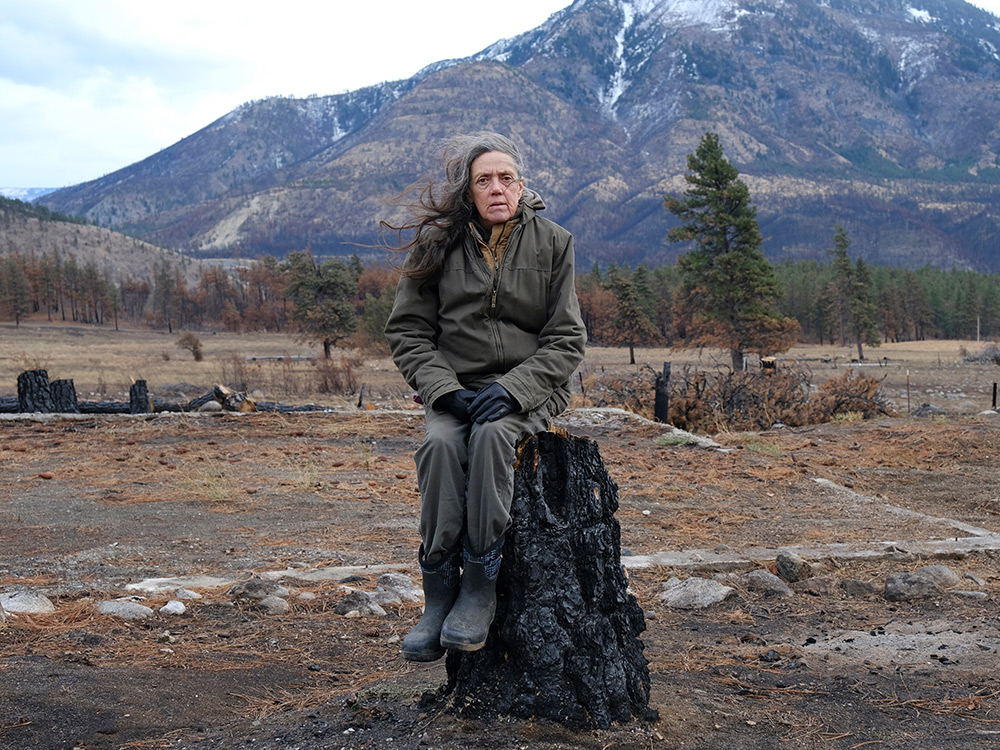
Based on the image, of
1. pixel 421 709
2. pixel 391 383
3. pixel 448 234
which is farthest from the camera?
pixel 391 383

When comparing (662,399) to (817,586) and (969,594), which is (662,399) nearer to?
(817,586)

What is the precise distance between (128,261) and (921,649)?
134431 mm

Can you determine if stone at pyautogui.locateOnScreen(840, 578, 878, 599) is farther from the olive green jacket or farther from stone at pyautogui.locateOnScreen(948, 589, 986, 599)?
the olive green jacket

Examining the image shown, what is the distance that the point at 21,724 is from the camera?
10.1ft

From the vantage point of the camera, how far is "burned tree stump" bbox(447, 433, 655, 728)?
3088 millimetres

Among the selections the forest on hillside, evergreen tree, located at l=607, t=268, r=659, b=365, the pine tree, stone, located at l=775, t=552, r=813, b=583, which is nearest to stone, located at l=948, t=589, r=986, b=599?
stone, located at l=775, t=552, r=813, b=583

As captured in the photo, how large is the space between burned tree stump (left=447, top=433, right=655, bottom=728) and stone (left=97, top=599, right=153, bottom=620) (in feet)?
6.91

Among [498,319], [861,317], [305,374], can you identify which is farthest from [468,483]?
[861,317]

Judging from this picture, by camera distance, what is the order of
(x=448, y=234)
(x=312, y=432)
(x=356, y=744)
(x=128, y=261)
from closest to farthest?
(x=356, y=744) → (x=448, y=234) → (x=312, y=432) → (x=128, y=261)

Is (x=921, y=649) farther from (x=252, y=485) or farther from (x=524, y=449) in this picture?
(x=252, y=485)

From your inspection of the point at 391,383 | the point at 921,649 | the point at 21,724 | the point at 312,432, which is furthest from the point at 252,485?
the point at 391,383

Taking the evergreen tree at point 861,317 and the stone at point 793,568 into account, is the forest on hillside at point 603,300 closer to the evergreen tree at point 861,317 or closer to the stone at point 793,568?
the evergreen tree at point 861,317

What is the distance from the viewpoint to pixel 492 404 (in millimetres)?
3049

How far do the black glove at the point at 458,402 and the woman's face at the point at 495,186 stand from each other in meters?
0.72
